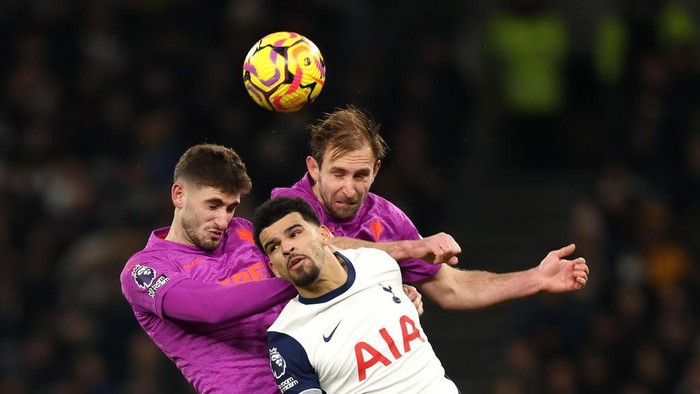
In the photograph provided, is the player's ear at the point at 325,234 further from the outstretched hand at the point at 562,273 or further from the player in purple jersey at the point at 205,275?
A: the outstretched hand at the point at 562,273

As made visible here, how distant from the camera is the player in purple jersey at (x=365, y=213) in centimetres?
705

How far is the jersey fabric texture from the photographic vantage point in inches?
261

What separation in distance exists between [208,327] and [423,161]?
290 inches

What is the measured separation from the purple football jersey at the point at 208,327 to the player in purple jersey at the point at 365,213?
461 mm

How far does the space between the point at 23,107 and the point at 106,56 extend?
1.00m

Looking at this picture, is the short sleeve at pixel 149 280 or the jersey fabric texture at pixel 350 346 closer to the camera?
the jersey fabric texture at pixel 350 346

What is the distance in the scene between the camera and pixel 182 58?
1436cm

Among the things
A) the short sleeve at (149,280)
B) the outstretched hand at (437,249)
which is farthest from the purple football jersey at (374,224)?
the short sleeve at (149,280)

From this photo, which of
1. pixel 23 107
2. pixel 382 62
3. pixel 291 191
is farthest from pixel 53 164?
pixel 291 191

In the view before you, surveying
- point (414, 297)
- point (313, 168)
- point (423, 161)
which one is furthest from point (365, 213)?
point (423, 161)

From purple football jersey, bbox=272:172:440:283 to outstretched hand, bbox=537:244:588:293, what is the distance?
0.69 metres

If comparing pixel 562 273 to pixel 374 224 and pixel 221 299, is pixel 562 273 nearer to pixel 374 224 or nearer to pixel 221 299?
pixel 374 224

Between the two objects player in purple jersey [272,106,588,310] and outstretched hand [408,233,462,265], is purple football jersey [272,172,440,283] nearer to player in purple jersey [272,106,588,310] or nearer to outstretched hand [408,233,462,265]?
player in purple jersey [272,106,588,310]

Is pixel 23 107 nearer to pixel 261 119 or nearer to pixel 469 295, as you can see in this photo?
pixel 261 119
